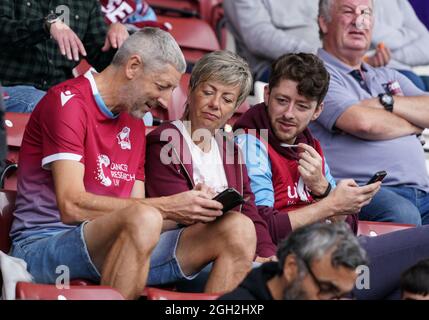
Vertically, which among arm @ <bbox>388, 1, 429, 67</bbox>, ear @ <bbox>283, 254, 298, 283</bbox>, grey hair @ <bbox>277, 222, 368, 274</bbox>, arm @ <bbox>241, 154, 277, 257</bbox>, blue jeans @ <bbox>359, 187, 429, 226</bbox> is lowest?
arm @ <bbox>388, 1, 429, 67</bbox>

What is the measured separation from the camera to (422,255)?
14.1ft

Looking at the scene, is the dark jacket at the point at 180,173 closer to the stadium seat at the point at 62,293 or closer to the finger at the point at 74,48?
the finger at the point at 74,48

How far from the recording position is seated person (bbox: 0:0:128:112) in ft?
16.5

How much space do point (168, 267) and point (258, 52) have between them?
97.1 inches

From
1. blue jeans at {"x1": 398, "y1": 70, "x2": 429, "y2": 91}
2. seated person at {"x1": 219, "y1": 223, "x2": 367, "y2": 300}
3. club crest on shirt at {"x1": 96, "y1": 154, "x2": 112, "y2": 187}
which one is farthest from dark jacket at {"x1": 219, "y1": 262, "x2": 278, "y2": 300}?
blue jeans at {"x1": 398, "y1": 70, "x2": 429, "y2": 91}

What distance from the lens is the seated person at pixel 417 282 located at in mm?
3666

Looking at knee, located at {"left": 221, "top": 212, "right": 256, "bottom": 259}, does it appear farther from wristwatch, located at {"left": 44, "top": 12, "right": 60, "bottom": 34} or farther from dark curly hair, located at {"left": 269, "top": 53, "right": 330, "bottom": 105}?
wristwatch, located at {"left": 44, "top": 12, "right": 60, "bottom": 34}

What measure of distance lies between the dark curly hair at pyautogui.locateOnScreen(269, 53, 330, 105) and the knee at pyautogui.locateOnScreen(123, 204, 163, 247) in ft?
4.04

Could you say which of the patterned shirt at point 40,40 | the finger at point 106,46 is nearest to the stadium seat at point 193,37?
the patterned shirt at point 40,40

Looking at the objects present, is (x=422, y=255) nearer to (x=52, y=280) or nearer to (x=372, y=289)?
(x=372, y=289)

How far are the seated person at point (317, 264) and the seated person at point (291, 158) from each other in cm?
124

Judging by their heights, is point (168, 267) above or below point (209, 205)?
below

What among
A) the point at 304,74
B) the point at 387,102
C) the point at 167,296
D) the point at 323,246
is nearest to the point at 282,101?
the point at 304,74
